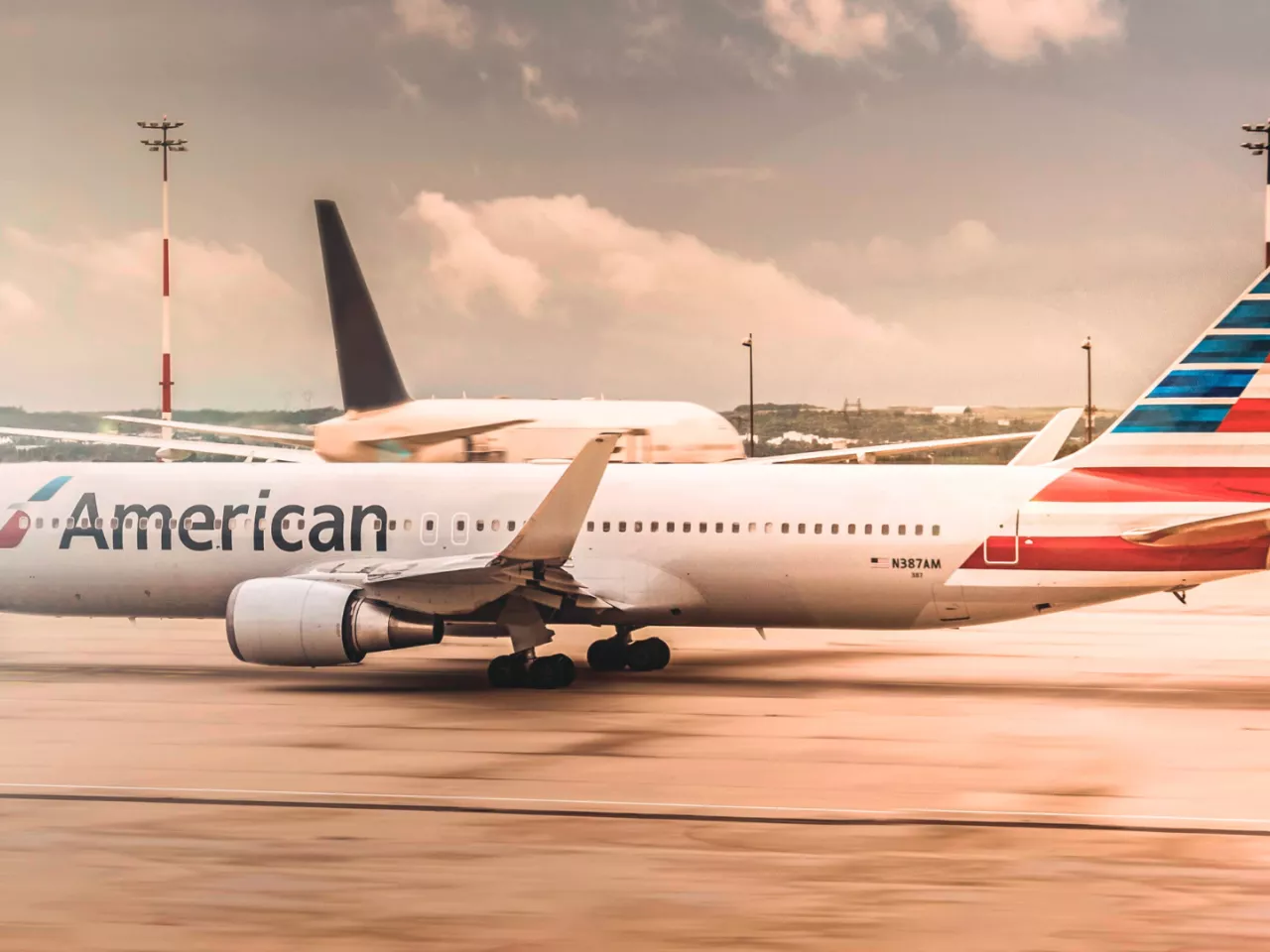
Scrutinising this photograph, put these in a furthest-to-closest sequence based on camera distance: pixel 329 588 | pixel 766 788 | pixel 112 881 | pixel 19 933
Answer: pixel 329 588 < pixel 766 788 < pixel 112 881 < pixel 19 933

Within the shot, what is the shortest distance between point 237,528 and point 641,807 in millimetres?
12433

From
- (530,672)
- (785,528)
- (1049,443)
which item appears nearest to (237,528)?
(530,672)

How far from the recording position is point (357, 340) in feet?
158

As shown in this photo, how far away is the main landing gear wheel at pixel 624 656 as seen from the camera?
25750mm

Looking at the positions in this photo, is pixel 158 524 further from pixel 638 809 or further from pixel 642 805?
pixel 638 809

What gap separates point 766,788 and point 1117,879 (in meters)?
4.29

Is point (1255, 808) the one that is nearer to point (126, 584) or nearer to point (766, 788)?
point (766, 788)

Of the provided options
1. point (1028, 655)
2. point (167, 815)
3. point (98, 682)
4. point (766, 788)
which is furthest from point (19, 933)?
point (1028, 655)

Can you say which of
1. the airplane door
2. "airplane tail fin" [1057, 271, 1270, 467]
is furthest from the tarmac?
"airplane tail fin" [1057, 271, 1270, 467]

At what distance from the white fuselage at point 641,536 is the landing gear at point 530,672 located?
1.68 meters

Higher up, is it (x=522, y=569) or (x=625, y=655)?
(x=522, y=569)

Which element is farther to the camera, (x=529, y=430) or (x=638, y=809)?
(x=529, y=430)

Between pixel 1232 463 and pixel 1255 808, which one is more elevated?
pixel 1232 463

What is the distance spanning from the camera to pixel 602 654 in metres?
25.8
